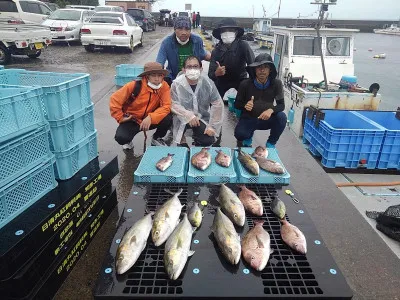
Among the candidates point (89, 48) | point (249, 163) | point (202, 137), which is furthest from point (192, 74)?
point (89, 48)

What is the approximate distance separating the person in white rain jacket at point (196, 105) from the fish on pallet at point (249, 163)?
1.04 metres

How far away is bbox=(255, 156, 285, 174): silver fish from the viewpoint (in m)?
3.26

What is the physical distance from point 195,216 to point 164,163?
0.90m

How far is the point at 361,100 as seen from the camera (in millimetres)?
9914

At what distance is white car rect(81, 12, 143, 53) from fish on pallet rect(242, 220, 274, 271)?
1404cm

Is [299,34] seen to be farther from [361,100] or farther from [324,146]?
[324,146]

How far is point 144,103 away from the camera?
4.44 meters

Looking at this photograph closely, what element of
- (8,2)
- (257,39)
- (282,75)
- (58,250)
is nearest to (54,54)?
(8,2)

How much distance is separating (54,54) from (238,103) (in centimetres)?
1238

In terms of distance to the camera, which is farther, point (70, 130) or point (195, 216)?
point (70, 130)

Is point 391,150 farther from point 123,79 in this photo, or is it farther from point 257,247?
point 123,79

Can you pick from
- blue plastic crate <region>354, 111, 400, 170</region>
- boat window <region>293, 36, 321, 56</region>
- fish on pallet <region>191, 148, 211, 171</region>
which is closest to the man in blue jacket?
fish on pallet <region>191, 148, 211, 171</region>

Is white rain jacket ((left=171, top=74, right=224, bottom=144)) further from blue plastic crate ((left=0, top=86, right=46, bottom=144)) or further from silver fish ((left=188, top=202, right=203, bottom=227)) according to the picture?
blue plastic crate ((left=0, top=86, right=46, bottom=144))

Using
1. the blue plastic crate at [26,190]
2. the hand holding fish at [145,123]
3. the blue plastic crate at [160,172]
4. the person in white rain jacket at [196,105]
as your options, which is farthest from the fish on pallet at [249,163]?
the blue plastic crate at [26,190]
